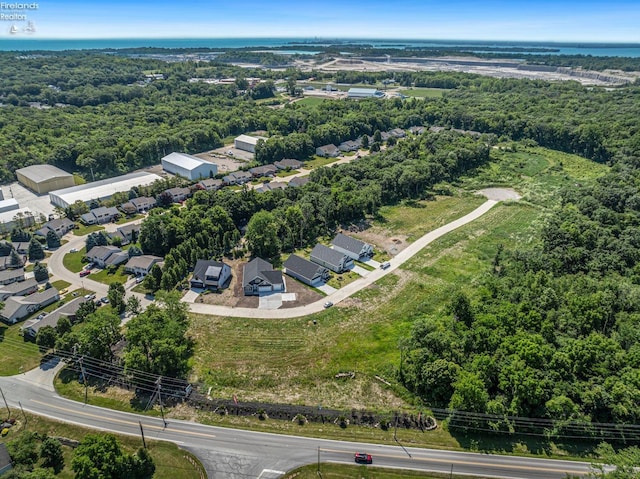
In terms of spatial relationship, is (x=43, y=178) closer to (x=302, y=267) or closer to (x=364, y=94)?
(x=302, y=267)

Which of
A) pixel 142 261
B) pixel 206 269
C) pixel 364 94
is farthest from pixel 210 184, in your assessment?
pixel 364 94

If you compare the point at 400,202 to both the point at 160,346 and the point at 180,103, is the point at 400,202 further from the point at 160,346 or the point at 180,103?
the point at 180,103

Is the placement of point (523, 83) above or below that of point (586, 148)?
above

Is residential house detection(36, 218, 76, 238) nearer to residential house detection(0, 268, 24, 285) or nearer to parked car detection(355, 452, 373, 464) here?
residential house detection(0, 268, 24, 285)

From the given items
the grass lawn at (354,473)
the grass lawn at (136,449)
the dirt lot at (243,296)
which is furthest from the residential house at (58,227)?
the grass lawn at (354,473)

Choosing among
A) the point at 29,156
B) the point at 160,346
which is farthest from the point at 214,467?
the point at 29,156

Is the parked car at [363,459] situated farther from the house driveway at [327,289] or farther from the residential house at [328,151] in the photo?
the residential house at [328,151]
